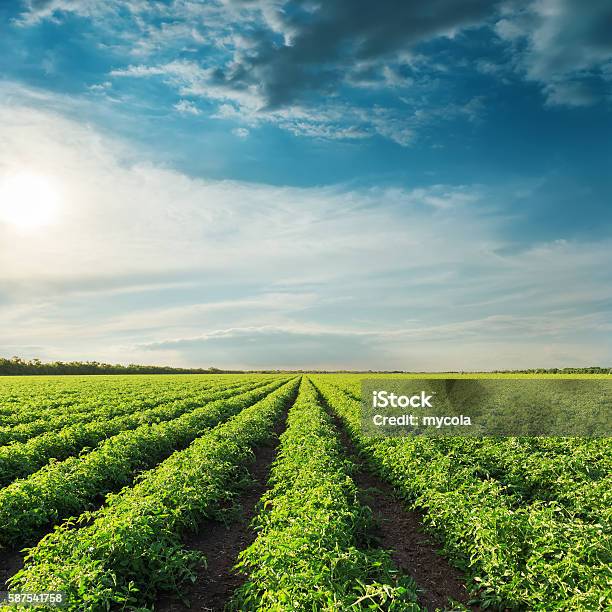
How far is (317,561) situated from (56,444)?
1145 centimetres

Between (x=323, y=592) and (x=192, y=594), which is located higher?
(x=323, y=592)

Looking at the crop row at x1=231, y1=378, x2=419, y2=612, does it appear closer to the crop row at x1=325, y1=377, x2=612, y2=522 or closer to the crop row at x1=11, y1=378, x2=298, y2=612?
Result: the crop row at x1=11, y1=378, x2=298, y2=612

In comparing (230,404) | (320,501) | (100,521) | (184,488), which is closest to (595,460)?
(320,501)

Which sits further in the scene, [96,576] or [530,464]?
[530,464]

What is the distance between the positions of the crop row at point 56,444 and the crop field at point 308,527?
0.20 feet

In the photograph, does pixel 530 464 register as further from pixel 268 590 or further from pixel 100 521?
pixel 100 521

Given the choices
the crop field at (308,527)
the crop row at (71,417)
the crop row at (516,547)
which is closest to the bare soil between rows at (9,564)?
the crop field at (308,527)

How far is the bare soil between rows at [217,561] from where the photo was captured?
6.59 m

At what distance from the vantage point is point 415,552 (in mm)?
8234

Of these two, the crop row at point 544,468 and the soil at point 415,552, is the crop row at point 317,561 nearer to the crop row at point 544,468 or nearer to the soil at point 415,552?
the soil at point 415,552

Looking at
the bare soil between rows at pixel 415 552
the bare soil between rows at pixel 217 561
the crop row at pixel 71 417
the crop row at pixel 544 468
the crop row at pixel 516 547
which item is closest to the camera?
the crop row at pixel 516 547

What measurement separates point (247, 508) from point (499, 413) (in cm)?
1751

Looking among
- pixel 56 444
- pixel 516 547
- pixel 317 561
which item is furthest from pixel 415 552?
pixel 56 444

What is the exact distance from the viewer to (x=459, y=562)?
7.27 meters
